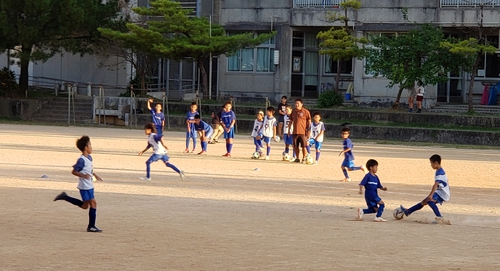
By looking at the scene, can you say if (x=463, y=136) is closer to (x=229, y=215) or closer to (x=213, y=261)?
(x=229, y=215)

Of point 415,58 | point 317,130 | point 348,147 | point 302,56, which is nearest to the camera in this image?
point 348,147

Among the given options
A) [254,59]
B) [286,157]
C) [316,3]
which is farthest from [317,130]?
[254,59]

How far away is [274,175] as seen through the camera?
21547 millimetres

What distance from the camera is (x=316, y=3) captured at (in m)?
47.8

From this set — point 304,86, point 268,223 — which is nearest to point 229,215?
point 268,223

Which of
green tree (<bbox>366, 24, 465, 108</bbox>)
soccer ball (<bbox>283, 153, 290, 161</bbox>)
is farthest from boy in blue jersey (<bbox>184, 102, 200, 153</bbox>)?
green tree (<bbox>366, 24, 465, 108</bbox>)

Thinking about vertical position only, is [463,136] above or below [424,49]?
below

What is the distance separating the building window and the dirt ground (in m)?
24.4

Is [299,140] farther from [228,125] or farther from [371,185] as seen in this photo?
[371,185]

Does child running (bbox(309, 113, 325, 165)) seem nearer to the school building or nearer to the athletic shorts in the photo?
the athletic shorts

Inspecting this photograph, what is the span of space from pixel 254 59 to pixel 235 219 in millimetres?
36416

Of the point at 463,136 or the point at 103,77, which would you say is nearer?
the point at 463,136

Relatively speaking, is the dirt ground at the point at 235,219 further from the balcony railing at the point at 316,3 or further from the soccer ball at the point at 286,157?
the balcony railing at the point at 316,3

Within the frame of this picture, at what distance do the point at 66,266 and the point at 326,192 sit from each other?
924cm
